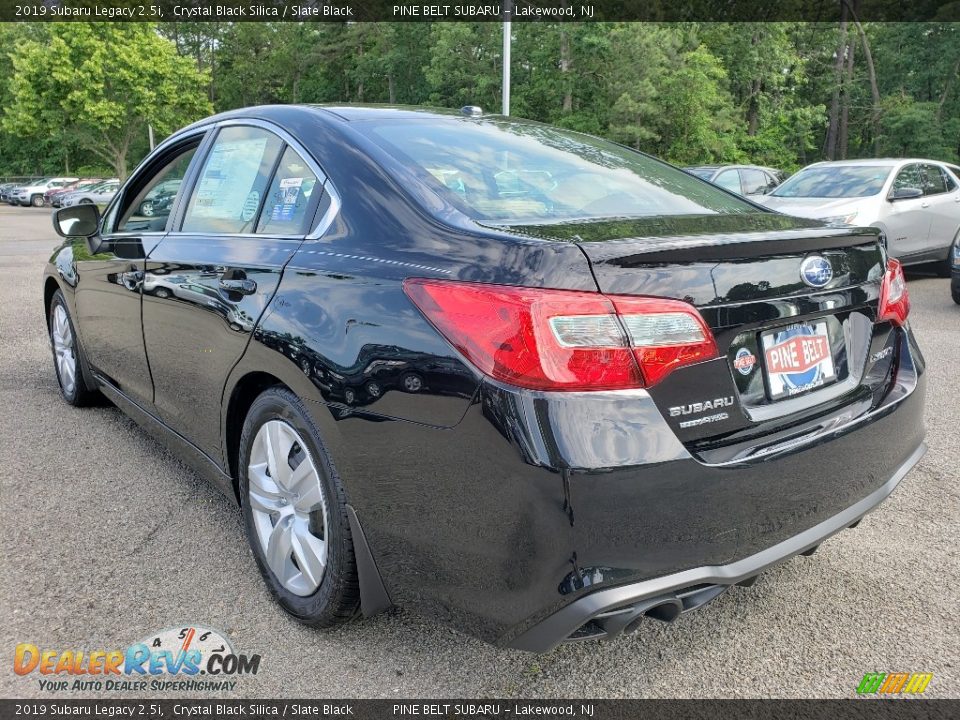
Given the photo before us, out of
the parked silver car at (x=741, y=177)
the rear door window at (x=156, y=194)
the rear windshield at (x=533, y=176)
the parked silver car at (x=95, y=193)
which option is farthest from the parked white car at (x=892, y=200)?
the parked silver car at (x=95, y=193)

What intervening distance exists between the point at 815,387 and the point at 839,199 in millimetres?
8112

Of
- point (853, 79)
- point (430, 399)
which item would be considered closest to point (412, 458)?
point (430, 399)

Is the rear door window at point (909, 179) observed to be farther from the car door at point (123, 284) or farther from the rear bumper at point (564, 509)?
the rear bumper at point (564, 509)

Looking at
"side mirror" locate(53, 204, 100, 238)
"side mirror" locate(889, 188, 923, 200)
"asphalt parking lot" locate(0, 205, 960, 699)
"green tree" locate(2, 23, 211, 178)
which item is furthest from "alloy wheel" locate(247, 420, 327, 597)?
"green tree" locate(2, 23, 211, 178)

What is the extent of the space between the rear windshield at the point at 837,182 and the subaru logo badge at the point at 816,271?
26.8 ft

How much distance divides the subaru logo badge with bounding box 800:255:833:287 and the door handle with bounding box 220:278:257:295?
63.1 inches

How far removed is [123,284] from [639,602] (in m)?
2.75

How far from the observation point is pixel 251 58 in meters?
61.3

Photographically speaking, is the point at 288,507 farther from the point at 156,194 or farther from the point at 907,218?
the point at 907,218

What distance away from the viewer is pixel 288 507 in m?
2.47

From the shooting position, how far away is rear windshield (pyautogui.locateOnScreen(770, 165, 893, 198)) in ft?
31.0

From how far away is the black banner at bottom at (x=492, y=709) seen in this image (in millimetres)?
2078

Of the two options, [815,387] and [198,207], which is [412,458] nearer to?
[815,387]

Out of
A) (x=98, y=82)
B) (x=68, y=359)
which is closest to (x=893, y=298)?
(x=68, y=359)
